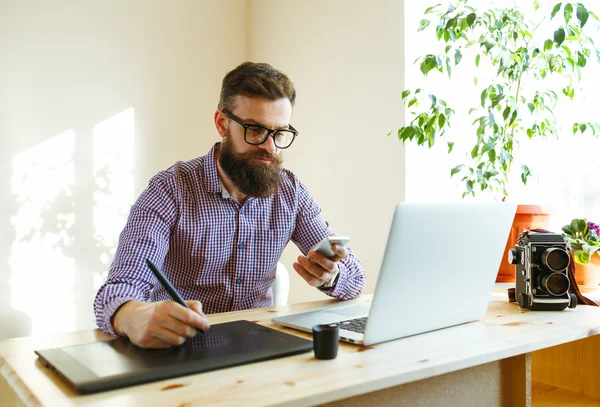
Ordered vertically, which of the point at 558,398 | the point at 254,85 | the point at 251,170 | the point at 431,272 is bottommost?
the point at 558,398

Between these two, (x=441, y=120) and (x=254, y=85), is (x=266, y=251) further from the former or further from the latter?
(x=441, y=120)

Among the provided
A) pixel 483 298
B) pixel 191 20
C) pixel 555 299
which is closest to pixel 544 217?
pixel 555 299

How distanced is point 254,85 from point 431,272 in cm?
86

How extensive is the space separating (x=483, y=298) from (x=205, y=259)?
808mm

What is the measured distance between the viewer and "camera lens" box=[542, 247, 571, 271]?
1.47 meters

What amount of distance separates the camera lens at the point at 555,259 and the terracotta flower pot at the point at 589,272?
553mm

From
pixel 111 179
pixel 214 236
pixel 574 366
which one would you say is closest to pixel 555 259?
pixel 574 366

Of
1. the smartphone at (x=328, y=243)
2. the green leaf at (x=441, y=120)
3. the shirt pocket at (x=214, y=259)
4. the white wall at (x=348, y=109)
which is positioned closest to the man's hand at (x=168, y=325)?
the smartphone at (x=328, y=243)

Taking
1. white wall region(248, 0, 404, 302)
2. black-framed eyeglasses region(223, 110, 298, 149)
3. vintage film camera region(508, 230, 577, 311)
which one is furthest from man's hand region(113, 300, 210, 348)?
white wall region(248, 0, 404, 302)

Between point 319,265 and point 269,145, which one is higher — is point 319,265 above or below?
below

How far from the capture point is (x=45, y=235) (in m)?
3.08

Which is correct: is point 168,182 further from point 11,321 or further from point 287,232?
point 11,321

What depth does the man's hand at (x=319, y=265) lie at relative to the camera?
1426mm

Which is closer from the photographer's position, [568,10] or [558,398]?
[558,398]
